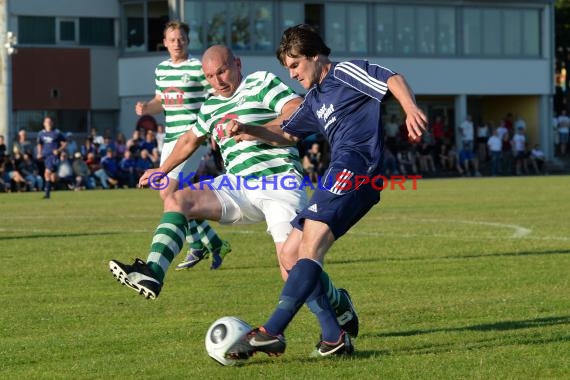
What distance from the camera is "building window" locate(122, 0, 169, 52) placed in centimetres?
4903

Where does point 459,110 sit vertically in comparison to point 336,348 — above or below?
above

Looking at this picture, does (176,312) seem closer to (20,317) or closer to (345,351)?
(20,317)

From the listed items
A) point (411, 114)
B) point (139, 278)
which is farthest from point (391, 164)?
point (411, 114)

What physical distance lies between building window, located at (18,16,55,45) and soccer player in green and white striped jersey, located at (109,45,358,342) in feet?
133

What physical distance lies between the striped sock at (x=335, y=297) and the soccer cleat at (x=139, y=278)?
0.98 meters

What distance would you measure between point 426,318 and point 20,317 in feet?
9.32

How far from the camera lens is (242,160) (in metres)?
8.60

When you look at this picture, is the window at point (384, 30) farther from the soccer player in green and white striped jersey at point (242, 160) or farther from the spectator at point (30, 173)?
the soccer player in green and white striped jersey at point (242, 160)

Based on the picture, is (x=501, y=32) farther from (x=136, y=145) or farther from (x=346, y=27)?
(x=136, y=145)

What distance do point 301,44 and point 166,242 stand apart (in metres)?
1.58

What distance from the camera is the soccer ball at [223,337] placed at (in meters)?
6.52

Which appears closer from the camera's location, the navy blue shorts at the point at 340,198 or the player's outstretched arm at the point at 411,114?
the player's outstretched arm at the point at 411,114

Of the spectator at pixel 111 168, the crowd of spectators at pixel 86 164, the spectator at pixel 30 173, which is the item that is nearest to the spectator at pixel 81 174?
the crowd of spectators at pixel 86 164

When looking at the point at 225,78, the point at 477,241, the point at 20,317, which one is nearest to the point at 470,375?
the point at 225,78
